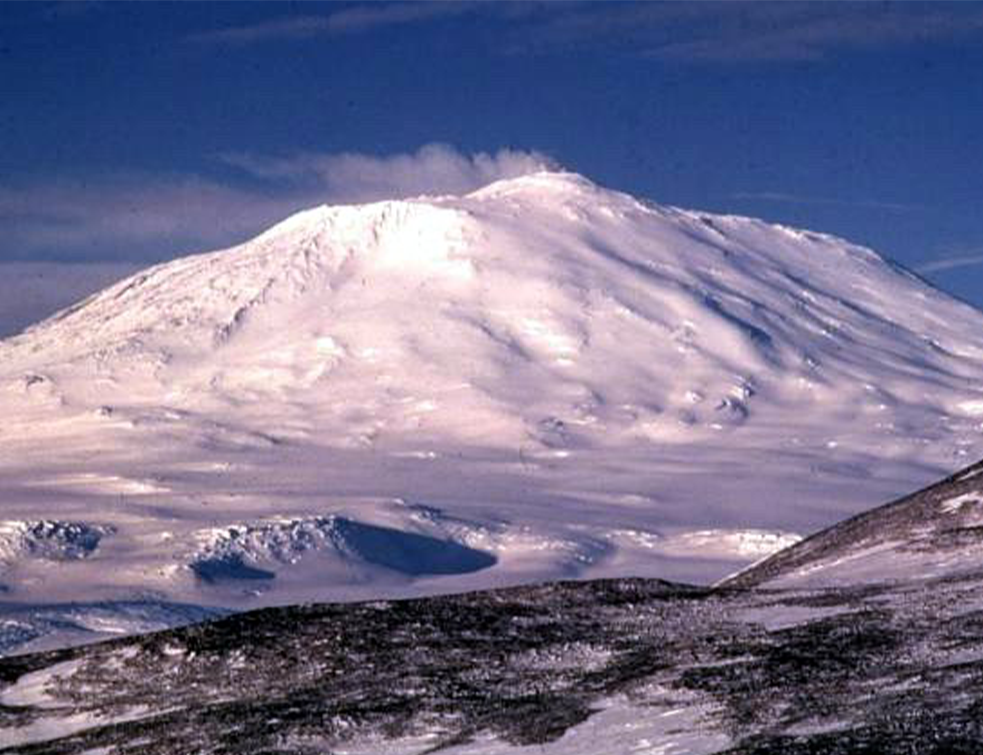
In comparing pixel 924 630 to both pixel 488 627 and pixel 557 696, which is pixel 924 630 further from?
pixel 488 627

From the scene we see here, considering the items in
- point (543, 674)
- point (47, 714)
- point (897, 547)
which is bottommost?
point (47, 714)

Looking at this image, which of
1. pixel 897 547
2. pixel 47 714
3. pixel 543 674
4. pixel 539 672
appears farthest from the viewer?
pixel 897 547

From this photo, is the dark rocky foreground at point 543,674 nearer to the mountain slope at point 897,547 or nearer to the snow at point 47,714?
the snow at point 47,714

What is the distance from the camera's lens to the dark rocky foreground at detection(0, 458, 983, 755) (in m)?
46.3

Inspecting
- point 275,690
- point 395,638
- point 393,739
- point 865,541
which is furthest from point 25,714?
point 865,541

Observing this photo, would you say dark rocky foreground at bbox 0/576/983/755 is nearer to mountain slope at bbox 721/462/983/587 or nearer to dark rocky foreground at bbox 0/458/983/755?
dark rocky foreground at bbox 0/458/983/755

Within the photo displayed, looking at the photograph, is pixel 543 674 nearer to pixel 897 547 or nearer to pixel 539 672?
pixel 539 672

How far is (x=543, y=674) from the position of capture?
5759 centimetres

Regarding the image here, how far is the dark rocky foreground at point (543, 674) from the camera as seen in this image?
46312mm

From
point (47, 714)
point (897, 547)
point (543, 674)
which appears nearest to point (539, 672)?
point (543, 674)

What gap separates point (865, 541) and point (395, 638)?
2488cm

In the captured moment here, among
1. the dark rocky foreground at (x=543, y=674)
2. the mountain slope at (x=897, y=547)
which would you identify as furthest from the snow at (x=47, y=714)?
the mountain slope at (x=897, y=547)

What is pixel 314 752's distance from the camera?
49.9 m

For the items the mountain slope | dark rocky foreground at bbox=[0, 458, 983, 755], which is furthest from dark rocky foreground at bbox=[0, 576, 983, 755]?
the mountain slope
